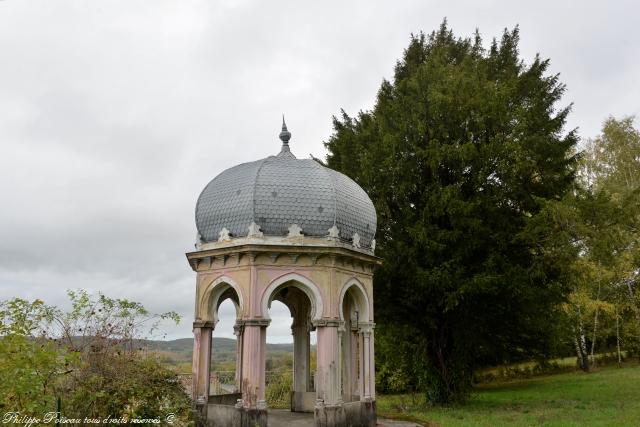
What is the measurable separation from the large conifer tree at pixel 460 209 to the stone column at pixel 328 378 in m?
6.34

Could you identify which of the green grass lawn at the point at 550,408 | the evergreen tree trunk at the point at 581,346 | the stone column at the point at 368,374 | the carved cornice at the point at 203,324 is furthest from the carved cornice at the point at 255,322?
the evergreen tree trunk at the point at 581,346

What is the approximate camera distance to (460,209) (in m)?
18.9

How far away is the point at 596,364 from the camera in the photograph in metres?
37.6

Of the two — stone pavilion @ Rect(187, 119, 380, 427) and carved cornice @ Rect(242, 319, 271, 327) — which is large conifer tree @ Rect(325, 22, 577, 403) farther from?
carved cornice @ Rect(242, 319, 271, 327)

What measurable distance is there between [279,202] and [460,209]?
7.49 metres

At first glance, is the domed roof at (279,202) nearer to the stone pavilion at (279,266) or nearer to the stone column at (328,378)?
the stone pavilion at (279,266)

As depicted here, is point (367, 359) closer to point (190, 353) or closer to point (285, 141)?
point (285, 141)

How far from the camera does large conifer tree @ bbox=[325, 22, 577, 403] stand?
19.3 meters

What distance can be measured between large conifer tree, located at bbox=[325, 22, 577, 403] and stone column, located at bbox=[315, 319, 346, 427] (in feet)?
20.8

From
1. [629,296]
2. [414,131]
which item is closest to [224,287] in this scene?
[414,131]

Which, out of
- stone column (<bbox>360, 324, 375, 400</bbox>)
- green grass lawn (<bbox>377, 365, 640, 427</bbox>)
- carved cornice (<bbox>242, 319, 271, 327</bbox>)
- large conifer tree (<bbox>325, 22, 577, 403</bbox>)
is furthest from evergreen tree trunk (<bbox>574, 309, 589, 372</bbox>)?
carved cornice (<bbox>242, 319, 271, 327</bbox>)

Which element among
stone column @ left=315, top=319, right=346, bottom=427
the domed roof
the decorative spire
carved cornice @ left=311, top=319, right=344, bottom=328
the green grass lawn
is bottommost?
the green grass lawn

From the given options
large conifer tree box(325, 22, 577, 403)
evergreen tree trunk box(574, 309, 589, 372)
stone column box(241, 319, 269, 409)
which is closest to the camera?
stone column box(241, 319, 269, 409)

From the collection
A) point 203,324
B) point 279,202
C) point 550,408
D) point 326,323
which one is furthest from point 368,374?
point 550,408
